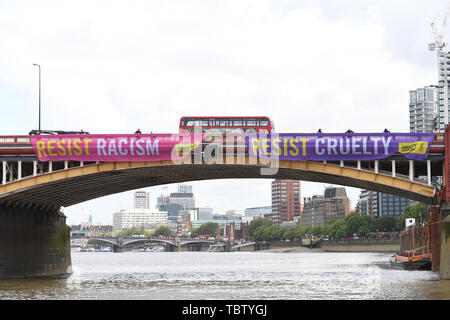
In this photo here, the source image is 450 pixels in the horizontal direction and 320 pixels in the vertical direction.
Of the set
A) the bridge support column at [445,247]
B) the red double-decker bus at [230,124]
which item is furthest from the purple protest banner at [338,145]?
the red double-decker bus at [230,124]

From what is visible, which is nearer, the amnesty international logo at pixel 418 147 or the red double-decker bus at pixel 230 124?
the amnesty international logo at pixel 418 147

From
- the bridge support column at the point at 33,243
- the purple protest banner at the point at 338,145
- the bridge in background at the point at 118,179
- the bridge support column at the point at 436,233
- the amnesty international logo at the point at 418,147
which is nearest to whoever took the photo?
the amnesty international logo at the point at 418,147

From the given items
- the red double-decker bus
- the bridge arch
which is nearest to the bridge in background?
the bridge arch

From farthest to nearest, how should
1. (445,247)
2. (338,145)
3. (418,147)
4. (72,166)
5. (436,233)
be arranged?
(72,166)
(436,233)
(338,145)
(418,147)
(445,247)

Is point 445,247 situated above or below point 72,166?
below

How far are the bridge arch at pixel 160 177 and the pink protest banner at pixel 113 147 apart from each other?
1091mm

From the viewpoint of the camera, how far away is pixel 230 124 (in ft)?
273

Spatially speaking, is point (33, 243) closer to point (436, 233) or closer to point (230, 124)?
point (230, 124)

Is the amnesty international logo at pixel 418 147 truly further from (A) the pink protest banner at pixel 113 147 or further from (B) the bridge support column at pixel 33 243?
(B) the bridge support column at pixel 33 243

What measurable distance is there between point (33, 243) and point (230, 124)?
23311mm

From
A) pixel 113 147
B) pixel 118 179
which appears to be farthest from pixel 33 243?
pixel 113 147

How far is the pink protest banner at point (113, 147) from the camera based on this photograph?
70625mm
